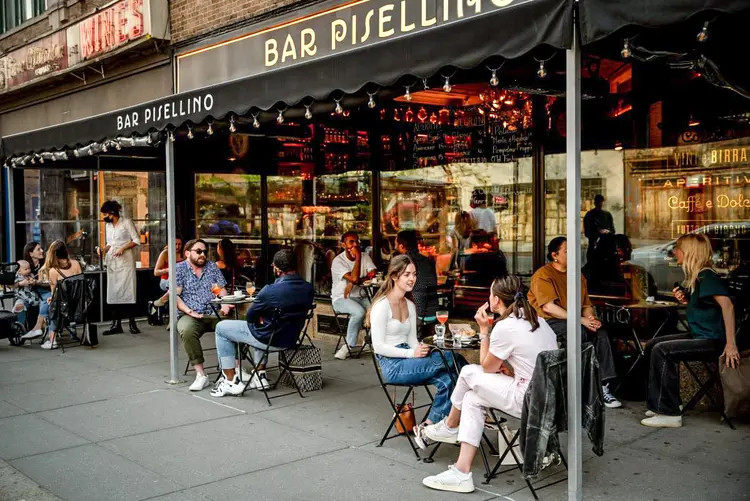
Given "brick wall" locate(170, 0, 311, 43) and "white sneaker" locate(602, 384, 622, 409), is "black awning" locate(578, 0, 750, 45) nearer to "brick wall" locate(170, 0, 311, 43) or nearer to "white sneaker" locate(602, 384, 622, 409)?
"white sneaker" locate(602, 384, 622, 409)

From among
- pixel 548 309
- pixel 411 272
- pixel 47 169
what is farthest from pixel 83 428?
pixel 47 169

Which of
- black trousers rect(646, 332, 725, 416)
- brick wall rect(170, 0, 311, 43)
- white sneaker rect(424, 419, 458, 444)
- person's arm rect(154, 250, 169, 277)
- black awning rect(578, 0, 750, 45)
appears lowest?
white sneaker rect(424, 419, 458, 444)

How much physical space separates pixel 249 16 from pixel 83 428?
7.22m

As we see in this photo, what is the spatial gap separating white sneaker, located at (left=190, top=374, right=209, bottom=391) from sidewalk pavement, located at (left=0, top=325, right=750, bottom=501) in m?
0.14

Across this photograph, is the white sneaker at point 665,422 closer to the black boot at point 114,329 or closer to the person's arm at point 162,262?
the person's arm at point 162,262

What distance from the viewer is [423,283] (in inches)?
372

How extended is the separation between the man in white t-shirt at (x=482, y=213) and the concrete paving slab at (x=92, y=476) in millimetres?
6927

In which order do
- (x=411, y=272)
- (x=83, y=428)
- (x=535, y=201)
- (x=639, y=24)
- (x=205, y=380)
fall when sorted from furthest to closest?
(x=535, y=201) < (x=205, y=380) < (x=83, y=428) < (x=411, y=272) < (x=639, y=24)

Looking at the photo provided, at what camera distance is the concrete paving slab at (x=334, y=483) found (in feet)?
16.9

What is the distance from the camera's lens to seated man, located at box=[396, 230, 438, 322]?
9430mm

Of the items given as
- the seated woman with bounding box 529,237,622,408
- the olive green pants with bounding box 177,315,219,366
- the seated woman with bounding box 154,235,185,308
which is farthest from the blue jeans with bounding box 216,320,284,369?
the seated woman with bounding box 154,235,185,308

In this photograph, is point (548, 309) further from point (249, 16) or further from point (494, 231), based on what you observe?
point (249, 16)

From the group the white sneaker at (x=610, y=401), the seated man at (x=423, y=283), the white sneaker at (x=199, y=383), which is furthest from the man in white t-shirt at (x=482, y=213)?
the white sneaker at (x=199, y=383)

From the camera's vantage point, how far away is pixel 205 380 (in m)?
8.48
